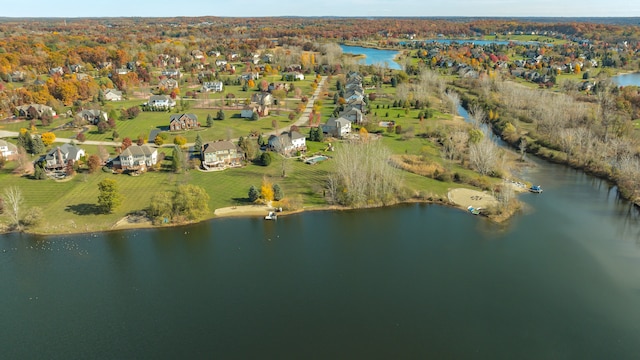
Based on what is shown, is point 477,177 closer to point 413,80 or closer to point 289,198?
point 289,198

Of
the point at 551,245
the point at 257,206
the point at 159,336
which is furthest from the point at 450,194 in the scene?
the point at 159,336

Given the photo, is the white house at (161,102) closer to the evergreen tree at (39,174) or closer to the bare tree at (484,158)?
the evergreen tree at (39,174)

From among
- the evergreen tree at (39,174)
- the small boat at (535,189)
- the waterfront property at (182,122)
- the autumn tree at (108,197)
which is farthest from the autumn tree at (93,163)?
the small boat at (535,189)

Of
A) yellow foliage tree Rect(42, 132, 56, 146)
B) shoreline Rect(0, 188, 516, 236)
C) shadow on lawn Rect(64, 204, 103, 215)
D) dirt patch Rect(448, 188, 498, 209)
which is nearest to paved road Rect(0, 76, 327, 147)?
yellow foliage tree Rect(42, 132, 56, 146)

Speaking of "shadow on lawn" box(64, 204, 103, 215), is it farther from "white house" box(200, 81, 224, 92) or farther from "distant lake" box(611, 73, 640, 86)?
"distant lake" box(611, 73, 640, 86)

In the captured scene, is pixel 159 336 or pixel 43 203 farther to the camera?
pixel 43 203

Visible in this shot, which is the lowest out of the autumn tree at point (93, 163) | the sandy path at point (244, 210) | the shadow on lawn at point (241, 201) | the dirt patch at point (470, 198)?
the sandy path at point (244, 210)

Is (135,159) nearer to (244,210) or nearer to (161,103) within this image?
(244,210)
